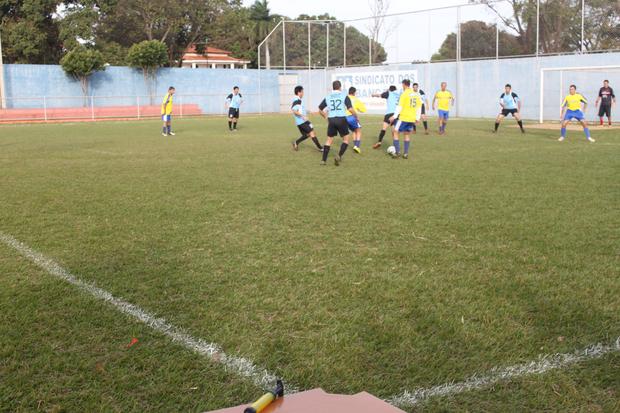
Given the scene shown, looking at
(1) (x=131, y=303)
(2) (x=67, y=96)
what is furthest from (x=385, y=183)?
(2) (x=67, y=96)

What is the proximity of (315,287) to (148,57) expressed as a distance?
38.9m

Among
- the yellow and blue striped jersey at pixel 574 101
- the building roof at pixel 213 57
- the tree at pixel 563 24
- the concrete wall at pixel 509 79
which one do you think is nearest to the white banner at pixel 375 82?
the concrete wall at pixel 509 79

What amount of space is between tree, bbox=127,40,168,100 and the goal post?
24.5m

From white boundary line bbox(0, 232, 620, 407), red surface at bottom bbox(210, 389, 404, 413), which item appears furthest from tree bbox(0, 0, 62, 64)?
red surface at bottom bbox(210, 389, 404, 413)

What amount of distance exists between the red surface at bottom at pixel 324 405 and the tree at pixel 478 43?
109ft

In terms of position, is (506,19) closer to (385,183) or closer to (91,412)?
(385,183)

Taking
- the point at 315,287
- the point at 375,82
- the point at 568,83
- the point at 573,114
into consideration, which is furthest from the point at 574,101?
the point at 375,82

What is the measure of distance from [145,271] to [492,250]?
3338mm

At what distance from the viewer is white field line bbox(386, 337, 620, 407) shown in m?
3.30

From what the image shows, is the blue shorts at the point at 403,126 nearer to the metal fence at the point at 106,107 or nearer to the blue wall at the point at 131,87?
the metal fence at the point at 106,107

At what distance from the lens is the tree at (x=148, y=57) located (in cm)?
4066

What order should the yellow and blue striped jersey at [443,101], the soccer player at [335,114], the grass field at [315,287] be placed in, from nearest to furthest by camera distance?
the grass field at [315,287] → the soccer player at [335,114] → the yellow and blue striped jersey at [443,101]

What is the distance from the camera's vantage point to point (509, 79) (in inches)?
1282

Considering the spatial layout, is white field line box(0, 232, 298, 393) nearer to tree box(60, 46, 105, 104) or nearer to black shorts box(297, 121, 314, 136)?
black shorts box(297, 121, 314, 136)
